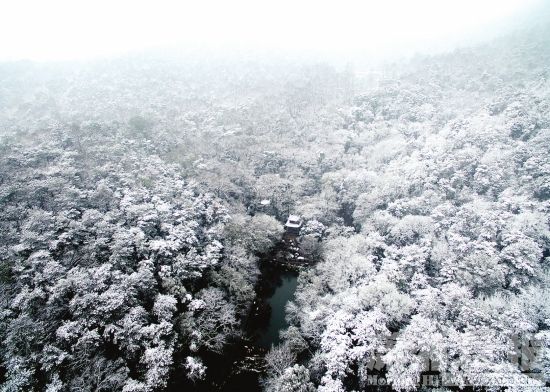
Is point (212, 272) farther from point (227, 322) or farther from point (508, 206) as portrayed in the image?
point (508, 206)

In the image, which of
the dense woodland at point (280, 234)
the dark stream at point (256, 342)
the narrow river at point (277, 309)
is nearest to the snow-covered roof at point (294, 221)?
the dense woodland at point (280, 234)

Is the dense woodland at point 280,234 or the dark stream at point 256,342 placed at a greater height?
the dense woodland at point 280,234

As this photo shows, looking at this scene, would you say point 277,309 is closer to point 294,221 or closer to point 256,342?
point 256,342

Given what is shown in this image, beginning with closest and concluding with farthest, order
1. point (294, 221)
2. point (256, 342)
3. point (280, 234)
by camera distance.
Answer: point (256, 342)
point (280, 234)
point (294, 221)

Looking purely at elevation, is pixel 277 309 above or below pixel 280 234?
below

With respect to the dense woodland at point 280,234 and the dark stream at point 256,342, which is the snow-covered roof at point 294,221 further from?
the dark stream at point 256,342

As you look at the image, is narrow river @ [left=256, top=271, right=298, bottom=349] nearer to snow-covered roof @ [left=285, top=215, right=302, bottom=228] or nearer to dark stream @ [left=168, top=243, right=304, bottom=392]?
dark stream @ [left=168, top=243, right=304, bottom=392]

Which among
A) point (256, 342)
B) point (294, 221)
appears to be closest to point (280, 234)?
point (294, 221)

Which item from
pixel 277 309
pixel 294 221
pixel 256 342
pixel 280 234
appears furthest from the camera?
pixel 294 221

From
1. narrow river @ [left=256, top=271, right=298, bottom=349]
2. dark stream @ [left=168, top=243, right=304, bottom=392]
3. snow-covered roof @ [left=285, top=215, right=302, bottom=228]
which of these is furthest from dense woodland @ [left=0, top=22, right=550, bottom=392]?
narrow river @ [left=256, top=271, right=298, bottom=349]

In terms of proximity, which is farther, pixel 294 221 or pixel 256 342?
pixel 294 221
